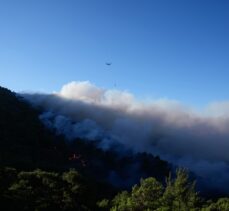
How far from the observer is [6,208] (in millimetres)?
130375

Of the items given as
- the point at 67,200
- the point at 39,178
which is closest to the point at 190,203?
the point at 67,200

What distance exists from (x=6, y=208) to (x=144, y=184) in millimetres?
42538

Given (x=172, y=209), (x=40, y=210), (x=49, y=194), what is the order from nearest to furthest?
(x=172, y=209), (x=40, y=210), (x=49, y=194)

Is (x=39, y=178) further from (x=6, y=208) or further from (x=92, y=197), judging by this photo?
(x=6, y=208)

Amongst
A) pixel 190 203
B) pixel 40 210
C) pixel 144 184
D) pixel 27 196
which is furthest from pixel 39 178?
pixel 190 203

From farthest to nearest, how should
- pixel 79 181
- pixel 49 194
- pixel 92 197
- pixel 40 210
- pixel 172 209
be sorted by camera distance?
pixel 79 181
pixel 92 197
pixel 49 194
pixel 40 210
pixel 172 209

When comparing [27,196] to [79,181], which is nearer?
[27,196]

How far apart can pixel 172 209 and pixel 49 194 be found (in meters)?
48.6

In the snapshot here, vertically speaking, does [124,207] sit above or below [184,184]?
below

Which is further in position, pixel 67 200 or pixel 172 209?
pixel 67 200

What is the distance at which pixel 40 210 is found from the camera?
12950cm

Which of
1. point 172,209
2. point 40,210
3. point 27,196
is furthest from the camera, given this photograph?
point 27,196

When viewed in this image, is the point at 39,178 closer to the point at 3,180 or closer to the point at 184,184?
the point at 3,180

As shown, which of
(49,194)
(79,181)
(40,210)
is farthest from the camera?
(79,181)
